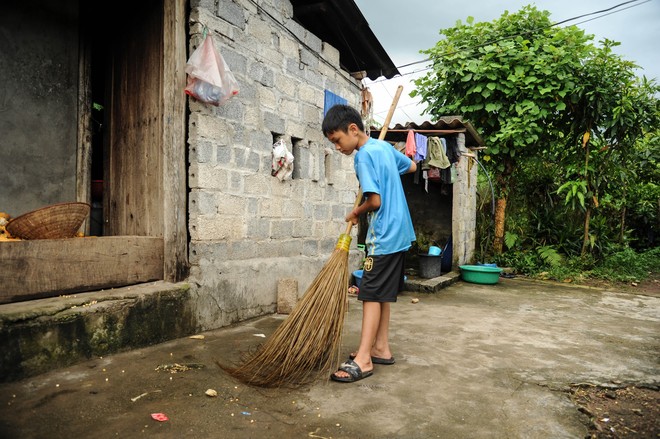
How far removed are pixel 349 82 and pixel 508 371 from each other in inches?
162

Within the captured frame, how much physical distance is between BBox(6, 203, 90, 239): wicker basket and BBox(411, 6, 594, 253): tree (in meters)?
7.04

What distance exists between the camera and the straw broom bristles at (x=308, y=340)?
2545 millimetres

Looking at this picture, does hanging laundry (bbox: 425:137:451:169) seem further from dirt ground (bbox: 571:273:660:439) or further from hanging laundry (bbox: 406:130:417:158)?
dirt ground (bbox: 571:273:660:439)

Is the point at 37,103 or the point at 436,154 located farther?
the point at 436,154

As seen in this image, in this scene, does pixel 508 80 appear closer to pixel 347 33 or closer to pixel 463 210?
pixel 463 210

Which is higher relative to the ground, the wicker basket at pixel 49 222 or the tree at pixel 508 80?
the tree at pixel 508 80

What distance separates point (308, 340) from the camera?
2.62 m

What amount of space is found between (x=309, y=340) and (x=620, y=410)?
171 centimetres

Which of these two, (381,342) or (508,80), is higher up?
(508,80)

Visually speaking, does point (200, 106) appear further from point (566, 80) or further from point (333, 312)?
point (566, 80)

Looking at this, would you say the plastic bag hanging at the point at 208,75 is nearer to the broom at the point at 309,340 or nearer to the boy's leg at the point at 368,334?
the broom at the point at 309,340

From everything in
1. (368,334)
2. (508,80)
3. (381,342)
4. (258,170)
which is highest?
(508,80)

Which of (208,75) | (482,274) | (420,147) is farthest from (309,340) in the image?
(482,274)

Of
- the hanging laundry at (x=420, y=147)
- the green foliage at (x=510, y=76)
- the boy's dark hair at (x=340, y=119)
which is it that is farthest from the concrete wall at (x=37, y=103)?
the green foliage at (x=510, y=76)
